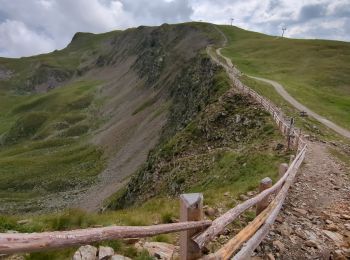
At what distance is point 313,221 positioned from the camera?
518 inches

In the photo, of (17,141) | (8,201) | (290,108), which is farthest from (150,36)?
(290,108)

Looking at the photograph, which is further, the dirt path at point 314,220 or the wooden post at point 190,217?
the dirt path at point 314,220

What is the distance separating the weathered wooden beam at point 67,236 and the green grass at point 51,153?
7973 centimetres

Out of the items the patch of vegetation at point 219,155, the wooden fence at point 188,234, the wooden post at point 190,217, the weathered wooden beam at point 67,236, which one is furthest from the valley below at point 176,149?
the weathered wooden beam at point 67,236

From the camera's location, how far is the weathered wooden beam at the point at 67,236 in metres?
4.20

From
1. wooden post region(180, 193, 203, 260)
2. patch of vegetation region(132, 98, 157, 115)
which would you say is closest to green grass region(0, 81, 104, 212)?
patch of vegetation region(132, 98, 157, 115)

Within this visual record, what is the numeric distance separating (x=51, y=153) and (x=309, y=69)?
285ft

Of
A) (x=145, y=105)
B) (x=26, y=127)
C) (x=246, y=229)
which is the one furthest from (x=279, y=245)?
(x=26, y=127)

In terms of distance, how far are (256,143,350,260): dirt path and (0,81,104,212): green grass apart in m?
72.7

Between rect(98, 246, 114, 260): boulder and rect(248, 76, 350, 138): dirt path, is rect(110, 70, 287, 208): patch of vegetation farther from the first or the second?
rect(248, 76, 350, 138): dirt path

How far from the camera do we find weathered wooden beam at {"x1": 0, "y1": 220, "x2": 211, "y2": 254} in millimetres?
4204

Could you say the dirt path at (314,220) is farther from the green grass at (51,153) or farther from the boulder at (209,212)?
the green grass at (51,153)

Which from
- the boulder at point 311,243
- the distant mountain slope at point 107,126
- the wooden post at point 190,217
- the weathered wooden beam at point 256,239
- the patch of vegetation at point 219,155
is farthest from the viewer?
the distant mountain slope at point 107,126

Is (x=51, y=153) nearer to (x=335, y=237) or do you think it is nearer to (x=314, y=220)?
(x=314, y=220)
